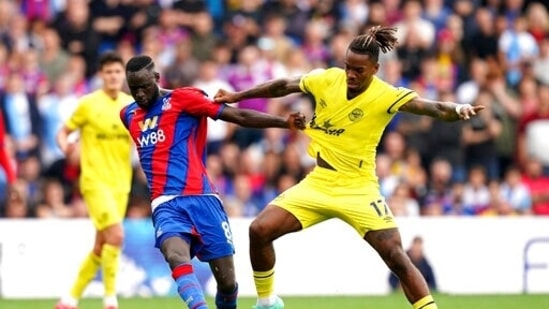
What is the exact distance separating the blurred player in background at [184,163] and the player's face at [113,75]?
3324mm

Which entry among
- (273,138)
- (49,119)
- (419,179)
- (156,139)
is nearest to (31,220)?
(49,119)

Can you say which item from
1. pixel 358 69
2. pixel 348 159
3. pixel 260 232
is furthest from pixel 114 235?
pixel 358 69

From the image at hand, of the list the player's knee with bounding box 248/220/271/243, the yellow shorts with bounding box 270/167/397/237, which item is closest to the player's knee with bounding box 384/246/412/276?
the yellow shorts with bounding box 270/167/397/237

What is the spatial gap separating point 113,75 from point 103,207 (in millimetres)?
1398

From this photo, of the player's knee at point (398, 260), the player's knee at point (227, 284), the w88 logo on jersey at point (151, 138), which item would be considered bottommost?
the player's knee at point (227, 284)

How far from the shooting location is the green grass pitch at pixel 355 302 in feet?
56.5

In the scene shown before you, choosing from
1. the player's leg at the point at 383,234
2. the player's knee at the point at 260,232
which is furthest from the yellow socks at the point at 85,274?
the player's leg at the point at 383,234

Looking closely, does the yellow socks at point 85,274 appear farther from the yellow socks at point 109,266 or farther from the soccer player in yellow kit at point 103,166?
the yellow socks at point 109,266

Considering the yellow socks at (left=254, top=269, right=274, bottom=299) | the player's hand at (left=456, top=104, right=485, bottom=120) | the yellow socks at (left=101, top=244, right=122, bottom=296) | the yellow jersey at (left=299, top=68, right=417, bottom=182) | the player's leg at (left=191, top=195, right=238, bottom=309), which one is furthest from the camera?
the yellow socks at (left=101, top=244, right=122, bottom=296)

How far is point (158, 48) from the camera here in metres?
22.7

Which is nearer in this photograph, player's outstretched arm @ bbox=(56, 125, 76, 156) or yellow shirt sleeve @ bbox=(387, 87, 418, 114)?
yellow shirt sleeve @ bbox=(387, 87, 418, 114)

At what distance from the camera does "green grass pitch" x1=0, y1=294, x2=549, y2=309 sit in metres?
17.2

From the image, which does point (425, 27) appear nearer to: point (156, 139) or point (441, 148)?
point (441, 148)

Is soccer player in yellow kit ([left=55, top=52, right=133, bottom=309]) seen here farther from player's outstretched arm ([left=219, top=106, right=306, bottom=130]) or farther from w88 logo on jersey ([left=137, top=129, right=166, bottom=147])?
player's outstretched arm ([left=219, top=106, right=306, bottom=130])
